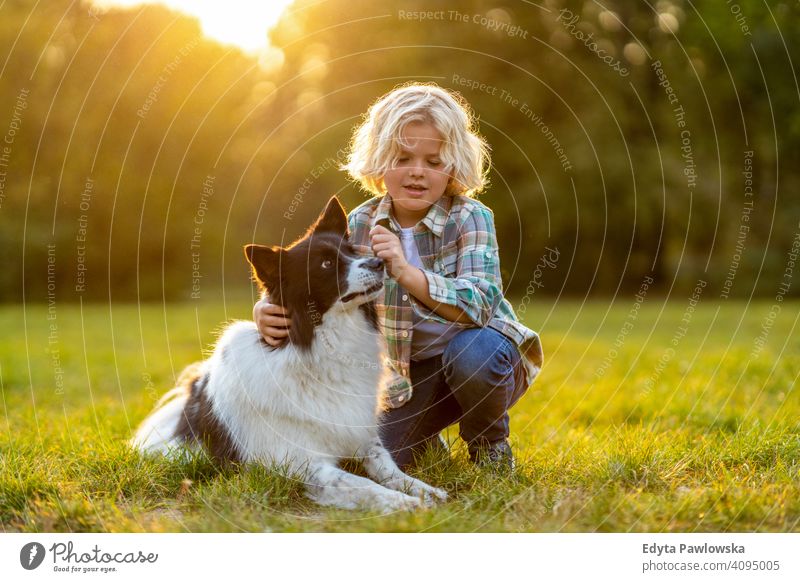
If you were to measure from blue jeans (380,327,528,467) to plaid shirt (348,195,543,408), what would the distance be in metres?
0.08

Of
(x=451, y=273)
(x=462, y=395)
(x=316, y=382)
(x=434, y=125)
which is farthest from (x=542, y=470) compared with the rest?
(x=434, y=125)

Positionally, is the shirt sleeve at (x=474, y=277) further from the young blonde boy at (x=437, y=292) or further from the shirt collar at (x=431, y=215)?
the shirt collar at (x=431, y=215)

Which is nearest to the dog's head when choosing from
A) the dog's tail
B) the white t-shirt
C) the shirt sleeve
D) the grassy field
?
the shirt sleeve

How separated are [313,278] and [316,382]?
61 centimetres

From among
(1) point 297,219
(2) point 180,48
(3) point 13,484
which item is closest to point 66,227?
(2) point 180,48

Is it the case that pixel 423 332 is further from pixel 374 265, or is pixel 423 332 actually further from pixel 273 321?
pixel 273 321

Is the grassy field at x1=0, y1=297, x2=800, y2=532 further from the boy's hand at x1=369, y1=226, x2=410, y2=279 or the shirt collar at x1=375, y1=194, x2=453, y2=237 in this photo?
the shirt collar at x1=375, y1=194, x2=453, y2=237

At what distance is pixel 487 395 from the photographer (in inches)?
178

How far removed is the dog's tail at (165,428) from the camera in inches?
186

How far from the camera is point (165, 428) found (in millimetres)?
4977

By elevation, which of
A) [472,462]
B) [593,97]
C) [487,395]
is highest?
[593,97]

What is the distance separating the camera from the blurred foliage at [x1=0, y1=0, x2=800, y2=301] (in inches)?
662

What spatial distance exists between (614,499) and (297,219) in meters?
13.8

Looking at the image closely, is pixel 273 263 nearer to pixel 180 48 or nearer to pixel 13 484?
pixel 13 484
